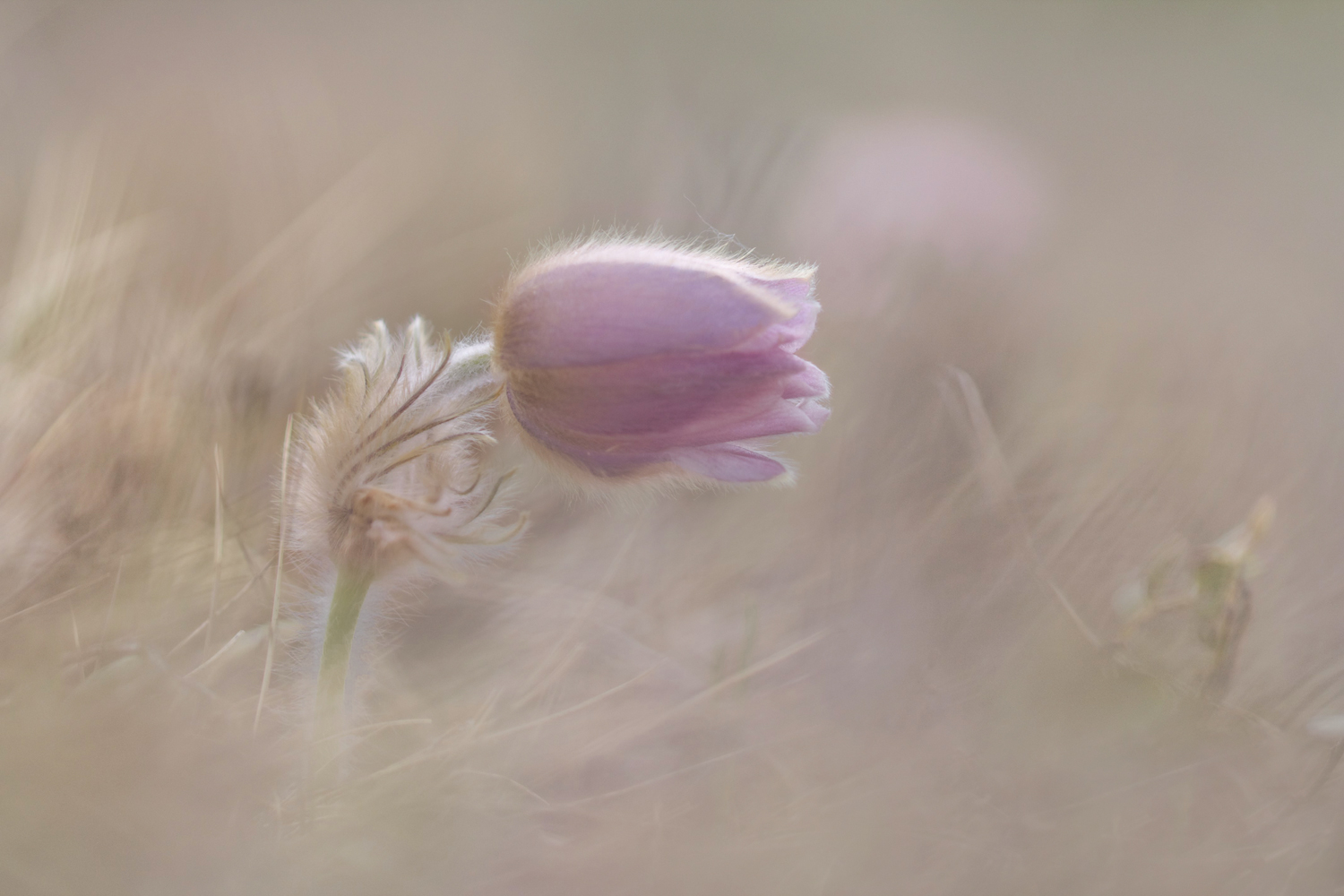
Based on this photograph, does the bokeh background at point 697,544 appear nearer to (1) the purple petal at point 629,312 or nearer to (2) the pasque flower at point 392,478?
(2) the pasque flower at point 392,478

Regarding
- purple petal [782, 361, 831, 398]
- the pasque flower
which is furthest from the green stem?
purple petal [782, 361, 831, 398]

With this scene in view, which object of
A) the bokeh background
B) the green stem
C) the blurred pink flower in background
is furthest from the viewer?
the blurred pink flower in background

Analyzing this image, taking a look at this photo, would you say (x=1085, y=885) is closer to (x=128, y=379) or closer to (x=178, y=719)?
(x=178, y=719)

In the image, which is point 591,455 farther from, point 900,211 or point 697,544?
point 900,211

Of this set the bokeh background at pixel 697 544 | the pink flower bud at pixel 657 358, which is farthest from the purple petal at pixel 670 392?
the bokeh background at pixel 697 544

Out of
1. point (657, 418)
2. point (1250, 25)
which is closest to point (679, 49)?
point (1250, 25)

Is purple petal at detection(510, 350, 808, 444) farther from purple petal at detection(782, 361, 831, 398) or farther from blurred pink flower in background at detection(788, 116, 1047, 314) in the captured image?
blurred pink flower in background at detection(788, 116, 1047, 314)
